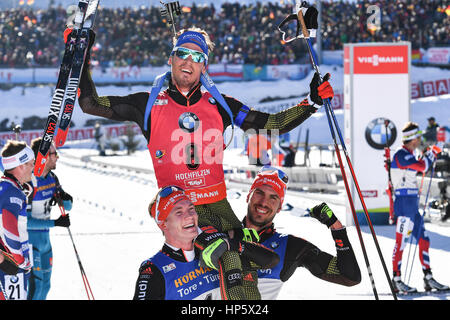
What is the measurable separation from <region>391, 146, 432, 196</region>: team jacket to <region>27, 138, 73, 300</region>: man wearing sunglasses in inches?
166

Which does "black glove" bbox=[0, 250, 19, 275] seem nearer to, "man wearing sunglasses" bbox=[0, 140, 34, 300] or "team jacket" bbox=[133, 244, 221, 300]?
"man wearing sunglasses" bbox=[0, 140, 34, 300]

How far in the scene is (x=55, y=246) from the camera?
1118 centimetres

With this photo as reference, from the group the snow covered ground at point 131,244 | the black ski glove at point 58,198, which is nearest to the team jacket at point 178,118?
the black ski glove at point 58,198

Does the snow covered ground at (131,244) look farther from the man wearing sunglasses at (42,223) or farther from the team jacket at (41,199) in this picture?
the team jacket at (41,199)

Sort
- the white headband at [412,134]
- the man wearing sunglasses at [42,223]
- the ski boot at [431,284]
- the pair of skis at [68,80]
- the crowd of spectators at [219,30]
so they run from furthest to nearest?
the crowd of spectators at [219,30] → the white headband at [412,134] → the ski boot at [431,284] → the man wearing sunglasses at [42,223] → the pair of skis at [68,80]

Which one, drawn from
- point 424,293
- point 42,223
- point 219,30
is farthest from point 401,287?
point 219,30

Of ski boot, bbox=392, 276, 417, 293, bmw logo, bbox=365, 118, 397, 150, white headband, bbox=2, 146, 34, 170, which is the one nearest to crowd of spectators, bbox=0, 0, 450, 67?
bmw logo, bbox=365, 118, 397, 150

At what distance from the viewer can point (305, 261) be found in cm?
415

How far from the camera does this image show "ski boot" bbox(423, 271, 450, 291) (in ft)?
26.8

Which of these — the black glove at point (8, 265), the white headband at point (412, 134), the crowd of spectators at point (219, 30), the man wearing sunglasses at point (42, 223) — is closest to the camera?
the black glove at point (8, 265)

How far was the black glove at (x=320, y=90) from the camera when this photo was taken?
414cm

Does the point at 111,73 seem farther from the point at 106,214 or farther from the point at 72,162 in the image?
the point at 106,214

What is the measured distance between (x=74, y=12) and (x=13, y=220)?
214 cm
